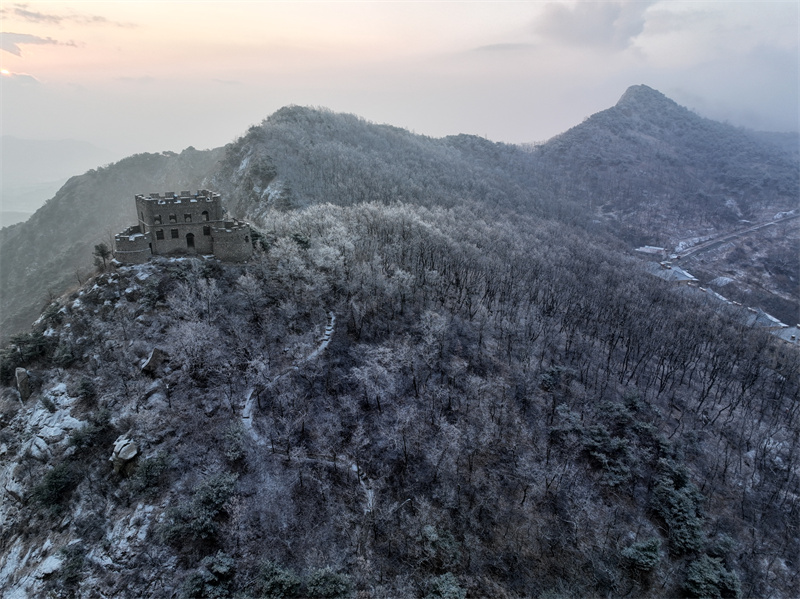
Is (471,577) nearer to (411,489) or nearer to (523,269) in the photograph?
(411,489)

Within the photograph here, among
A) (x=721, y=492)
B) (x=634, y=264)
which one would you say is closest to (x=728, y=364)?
(x=721, y=492)

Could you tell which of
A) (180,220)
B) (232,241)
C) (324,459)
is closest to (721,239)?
(232,241)

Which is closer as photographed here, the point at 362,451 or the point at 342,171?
the point at 362,451

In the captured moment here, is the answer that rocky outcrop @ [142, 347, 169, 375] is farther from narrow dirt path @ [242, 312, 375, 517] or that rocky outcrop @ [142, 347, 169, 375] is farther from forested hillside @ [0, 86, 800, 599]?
narrow dirt path @ [242, 312, 375, 517]

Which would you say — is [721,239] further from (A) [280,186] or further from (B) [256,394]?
(B) [256,394]

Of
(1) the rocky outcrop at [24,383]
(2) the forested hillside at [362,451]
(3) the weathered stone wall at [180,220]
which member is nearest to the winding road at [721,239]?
(2) the forested hillside at [362,451]

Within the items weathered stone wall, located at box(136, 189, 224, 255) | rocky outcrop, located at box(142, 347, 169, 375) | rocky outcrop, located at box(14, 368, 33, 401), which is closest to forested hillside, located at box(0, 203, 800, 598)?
rocky outcrop, located at box(142, 347, 169, 375)
